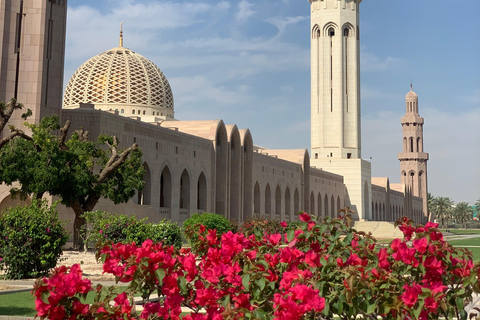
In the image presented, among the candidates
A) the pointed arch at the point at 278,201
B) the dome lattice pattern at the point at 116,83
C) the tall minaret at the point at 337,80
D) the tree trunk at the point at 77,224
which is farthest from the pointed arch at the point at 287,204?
the tree trunk at the point at 77,224

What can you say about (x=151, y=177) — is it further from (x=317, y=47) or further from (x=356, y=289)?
(x=317, y=47)

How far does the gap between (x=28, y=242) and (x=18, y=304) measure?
3.89 m

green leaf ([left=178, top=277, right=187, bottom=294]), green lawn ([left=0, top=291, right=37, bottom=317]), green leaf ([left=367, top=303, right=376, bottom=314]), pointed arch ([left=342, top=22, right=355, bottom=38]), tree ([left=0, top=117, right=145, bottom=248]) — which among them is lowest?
green lawn ([left=0, top=291, right=37, bottom=317])

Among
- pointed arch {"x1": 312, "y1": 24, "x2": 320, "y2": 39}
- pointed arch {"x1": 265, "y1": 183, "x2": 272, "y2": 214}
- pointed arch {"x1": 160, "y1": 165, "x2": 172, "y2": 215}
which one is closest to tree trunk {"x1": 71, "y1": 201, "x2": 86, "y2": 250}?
pointed arch {"x1": 160, "y1": 165, "x2": 172, "y2": 215}

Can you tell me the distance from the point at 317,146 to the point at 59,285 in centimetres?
6537

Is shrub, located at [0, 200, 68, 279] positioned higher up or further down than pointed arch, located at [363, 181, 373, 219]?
further down

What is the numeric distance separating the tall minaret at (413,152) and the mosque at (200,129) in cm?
418

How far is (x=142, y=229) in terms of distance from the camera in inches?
708

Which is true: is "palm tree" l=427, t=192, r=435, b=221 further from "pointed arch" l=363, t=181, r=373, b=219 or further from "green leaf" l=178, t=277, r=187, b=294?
"green leaf" l=178, t=277, r=187, b=294

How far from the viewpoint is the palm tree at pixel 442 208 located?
352ft

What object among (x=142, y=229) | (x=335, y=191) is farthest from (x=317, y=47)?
(x=142, y=229)

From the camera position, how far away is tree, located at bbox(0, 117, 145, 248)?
67.1 ft

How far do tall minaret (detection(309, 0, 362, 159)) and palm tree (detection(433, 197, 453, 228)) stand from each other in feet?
149

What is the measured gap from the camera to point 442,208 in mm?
107125
